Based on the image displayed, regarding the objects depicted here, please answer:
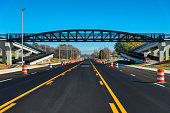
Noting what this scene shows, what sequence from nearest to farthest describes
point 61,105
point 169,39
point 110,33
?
point 61,105
point 169,39
point 110,33

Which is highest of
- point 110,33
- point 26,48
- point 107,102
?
point 110,33

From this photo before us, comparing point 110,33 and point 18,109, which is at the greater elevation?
point 110,33

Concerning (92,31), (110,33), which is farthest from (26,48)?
(110,33)

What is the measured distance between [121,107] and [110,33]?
4584 centimetres

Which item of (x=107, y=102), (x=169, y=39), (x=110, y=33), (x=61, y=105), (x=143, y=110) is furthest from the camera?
(x=110, y=33)

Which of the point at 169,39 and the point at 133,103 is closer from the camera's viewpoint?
the point at 133,103

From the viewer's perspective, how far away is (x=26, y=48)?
59.8 metres

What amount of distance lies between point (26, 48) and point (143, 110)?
59212 millimetres

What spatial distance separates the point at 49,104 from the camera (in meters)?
6.11

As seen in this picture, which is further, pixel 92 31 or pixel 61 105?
pixel 92 31

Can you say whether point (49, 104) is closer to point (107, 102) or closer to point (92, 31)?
point (107, 102)

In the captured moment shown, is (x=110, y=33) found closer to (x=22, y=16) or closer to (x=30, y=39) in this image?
(x=30, y=39)

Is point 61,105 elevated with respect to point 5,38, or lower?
lower

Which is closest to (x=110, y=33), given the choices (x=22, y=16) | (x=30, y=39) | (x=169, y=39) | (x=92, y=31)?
(x=92, y=31)
